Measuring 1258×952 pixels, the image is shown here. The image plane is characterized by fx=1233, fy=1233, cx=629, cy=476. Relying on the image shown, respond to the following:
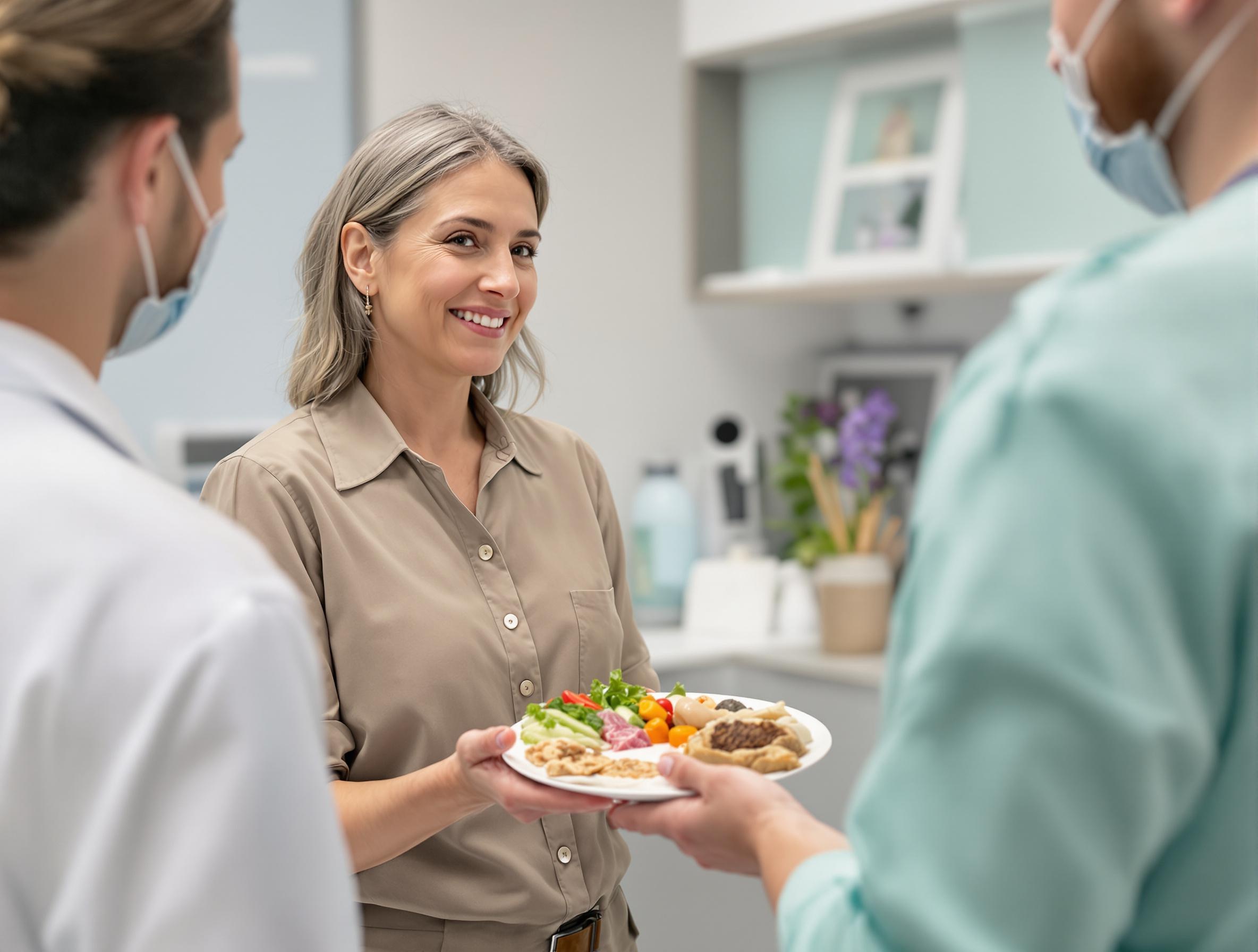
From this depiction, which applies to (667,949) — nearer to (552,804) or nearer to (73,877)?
(552,804)

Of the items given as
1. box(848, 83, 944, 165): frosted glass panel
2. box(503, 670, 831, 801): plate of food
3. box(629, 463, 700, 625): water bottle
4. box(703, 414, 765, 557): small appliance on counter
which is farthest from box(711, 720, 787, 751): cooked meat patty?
box(848, 83, 944, 165): frosted glass panel

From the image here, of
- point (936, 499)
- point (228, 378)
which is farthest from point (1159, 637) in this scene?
point (228, 378)

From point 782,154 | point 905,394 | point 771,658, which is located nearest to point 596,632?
point 771,658

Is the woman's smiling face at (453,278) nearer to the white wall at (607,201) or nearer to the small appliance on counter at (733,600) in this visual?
the white wall at (607,201)

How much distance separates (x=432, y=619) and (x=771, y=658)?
145 cm

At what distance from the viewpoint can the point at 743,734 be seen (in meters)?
1.26

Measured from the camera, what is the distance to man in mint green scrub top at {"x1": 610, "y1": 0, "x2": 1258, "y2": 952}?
20.3 inches

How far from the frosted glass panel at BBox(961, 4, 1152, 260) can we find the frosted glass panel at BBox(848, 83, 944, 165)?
17 cm

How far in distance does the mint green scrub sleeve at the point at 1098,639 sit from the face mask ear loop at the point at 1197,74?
11 centimetres

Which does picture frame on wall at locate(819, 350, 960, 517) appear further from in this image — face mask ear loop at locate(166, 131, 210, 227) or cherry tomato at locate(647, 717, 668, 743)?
face mask ear loop at locate(166, 131, 210, 227)

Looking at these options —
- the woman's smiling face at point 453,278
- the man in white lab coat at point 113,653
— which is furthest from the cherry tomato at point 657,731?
the man in white lab coat at point 113,653

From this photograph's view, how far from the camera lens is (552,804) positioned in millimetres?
1149

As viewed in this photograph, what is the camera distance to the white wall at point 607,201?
2730mm

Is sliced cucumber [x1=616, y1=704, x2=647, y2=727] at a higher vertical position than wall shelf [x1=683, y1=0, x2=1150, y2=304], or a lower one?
lower
